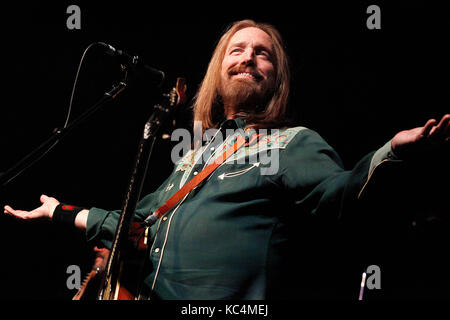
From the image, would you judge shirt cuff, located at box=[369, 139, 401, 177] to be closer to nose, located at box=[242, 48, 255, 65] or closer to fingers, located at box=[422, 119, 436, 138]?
fingers, located at box=[422, 119, 436, 138]

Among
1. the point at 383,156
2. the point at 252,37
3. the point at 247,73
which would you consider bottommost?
the point at 383,156

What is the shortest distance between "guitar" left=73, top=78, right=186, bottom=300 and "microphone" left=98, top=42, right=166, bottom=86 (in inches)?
5.8

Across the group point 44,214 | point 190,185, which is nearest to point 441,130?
point 190,185

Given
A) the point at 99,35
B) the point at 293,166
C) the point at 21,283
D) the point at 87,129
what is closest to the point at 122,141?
the point at 87,129

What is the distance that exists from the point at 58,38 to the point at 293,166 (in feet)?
7.65

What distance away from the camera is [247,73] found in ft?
6.51

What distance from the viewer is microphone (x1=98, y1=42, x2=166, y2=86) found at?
1.48 metres

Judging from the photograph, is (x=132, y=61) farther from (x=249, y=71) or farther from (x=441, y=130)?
(x=441, y=130)

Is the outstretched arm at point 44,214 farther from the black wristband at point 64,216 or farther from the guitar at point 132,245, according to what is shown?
the guitar at point 132,245

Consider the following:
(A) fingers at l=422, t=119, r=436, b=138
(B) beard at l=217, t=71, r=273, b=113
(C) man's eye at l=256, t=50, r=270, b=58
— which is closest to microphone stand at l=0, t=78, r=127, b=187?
(B) beard at l=217, t=71, r=273, b=113

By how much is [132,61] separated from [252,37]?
92cm

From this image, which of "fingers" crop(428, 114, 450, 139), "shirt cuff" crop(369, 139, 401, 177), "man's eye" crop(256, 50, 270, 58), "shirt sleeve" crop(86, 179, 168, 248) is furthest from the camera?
"man's eye" crop(256, 50, 270, 58)
